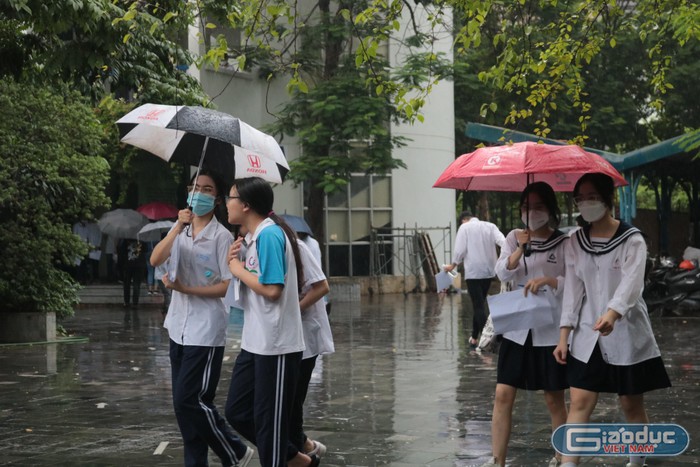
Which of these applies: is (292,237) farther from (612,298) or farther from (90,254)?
(90,254)

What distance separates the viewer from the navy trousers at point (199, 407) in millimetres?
6414

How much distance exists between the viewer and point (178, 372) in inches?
258

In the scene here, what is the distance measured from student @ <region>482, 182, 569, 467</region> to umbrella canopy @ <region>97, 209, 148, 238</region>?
19.6m

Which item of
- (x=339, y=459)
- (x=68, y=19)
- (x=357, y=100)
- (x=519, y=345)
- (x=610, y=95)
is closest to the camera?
(x=519, y=345)

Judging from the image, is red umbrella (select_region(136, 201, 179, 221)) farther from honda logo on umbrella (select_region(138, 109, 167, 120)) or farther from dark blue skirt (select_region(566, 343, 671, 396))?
dark blue skirt (select_region(566, 343, 671, 396))

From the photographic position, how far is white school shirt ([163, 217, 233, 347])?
256 inches

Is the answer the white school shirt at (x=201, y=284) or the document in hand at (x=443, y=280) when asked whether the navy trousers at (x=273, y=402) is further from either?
the document in hand at (x=443, y=280)

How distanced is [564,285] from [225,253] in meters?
1.99

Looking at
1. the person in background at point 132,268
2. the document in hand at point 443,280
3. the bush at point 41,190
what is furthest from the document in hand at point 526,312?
the person in background at point 132,268

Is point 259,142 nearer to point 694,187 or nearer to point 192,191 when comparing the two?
point 192,191

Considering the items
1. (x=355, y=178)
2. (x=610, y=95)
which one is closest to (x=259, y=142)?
(x=355, y=178)

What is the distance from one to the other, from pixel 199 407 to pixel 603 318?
227 centimetres

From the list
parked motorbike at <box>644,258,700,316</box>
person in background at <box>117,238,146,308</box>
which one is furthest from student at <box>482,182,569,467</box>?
person in background at <box>117,238,146,308</box>

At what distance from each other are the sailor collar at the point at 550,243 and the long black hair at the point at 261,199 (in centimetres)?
159
